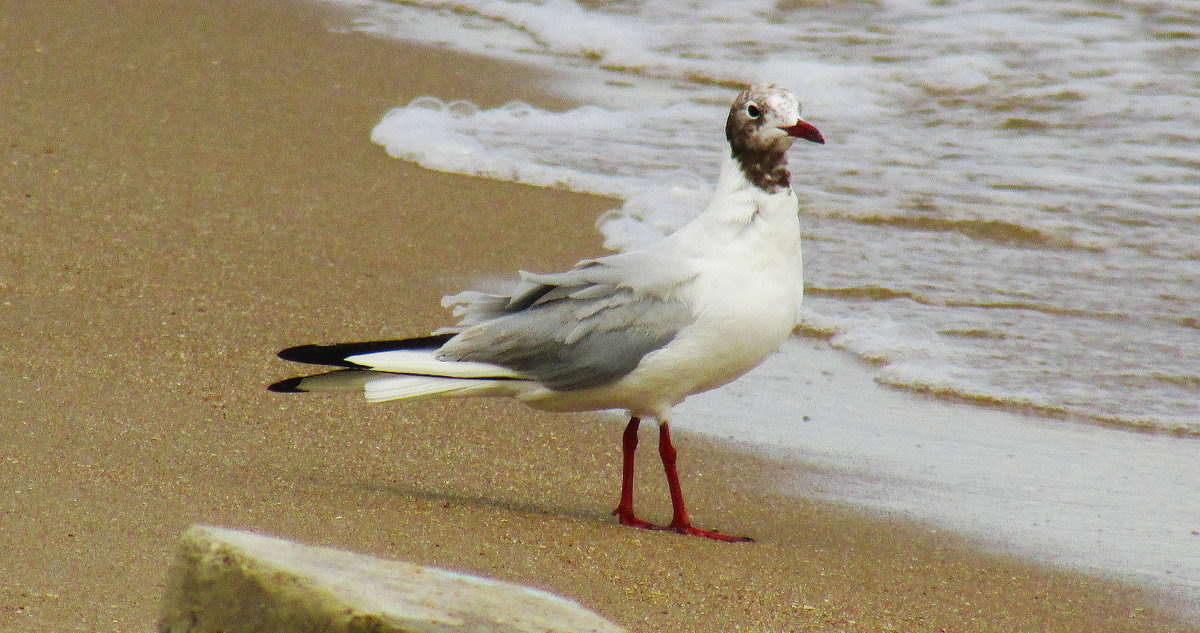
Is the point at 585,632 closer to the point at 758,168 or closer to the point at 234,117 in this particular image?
the point at 758,168

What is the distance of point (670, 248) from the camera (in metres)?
3.89

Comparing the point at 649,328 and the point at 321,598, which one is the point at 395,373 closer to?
the point at 649,328

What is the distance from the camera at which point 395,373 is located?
12.5ft

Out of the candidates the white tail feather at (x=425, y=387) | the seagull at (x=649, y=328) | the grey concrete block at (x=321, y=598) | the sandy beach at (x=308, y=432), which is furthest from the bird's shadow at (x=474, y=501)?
the grey concrete block at (x=321, y=598)

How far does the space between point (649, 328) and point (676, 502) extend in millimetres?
477

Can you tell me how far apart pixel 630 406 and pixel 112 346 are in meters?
1.65

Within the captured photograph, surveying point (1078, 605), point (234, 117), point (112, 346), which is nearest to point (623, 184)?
point (234, 117)

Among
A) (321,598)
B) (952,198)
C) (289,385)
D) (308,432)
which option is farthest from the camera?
(952,198)

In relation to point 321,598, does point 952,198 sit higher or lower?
lower

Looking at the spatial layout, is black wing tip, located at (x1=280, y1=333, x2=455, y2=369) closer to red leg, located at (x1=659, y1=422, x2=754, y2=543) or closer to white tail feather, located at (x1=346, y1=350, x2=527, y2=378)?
white tail feather, located at (x1=346, y1=350, x2=527, y2=378)

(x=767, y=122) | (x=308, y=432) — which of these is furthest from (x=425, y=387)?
(x=767, y=122)

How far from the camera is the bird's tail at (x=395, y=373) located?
12.2 ft

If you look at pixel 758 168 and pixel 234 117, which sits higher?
pixel 758 168

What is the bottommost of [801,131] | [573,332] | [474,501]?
[474,501]
